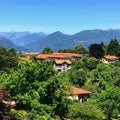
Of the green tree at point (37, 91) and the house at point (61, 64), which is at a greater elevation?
the green tree at point (37, 91)

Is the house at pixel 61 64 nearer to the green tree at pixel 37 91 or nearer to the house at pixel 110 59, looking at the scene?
the house at pixel 110 59

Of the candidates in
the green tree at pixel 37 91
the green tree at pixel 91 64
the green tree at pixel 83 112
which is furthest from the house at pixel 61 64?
the green tree at pixel 37 91

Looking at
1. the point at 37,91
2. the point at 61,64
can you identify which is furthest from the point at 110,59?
the point at 37,91

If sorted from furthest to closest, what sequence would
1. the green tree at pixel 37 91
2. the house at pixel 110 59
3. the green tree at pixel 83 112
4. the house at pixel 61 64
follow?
the house at pixel 110 59
the house at pixel 61 64
the green tree at pixel 83 112
the green tree at pixel 37 91

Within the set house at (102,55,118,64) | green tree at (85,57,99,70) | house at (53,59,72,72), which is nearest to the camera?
green tree at (85,57,99,70)

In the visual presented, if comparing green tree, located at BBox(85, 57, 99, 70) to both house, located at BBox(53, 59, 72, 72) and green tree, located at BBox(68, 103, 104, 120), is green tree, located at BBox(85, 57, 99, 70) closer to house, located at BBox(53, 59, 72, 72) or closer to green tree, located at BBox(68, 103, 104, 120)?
house, located at BBox(53, 59, 72, 72)

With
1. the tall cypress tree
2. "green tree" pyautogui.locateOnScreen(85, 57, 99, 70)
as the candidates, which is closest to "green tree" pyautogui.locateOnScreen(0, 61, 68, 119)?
"green tree" pyautogui.locateOnScreen(85, 57, 99, 70)

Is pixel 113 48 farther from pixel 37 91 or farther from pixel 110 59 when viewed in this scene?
pixel 37 91

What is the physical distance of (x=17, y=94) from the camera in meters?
24.2

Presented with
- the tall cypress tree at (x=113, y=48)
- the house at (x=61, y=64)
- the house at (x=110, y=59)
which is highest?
the tall cypress tree at (x=113, y=48)

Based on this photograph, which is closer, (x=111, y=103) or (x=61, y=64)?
(x=111, y=103)

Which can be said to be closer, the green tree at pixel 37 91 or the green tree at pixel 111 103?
the green tree at pixel 37 91

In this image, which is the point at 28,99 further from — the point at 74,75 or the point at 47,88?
the point at 74,75

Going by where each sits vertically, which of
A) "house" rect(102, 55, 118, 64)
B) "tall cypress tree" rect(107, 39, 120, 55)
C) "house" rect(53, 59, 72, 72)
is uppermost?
"tall cypress tree" rect(107, 39, 120, 55)
